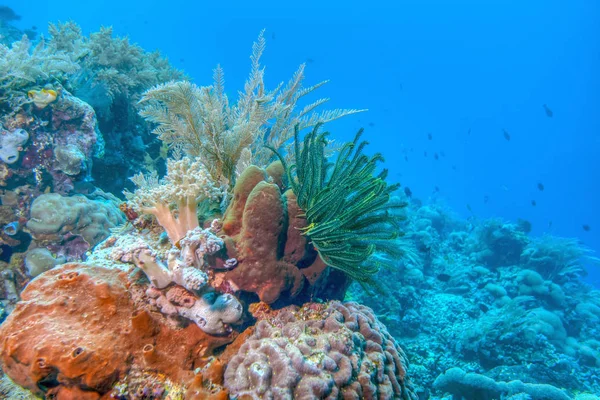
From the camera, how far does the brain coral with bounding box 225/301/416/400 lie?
254 cm

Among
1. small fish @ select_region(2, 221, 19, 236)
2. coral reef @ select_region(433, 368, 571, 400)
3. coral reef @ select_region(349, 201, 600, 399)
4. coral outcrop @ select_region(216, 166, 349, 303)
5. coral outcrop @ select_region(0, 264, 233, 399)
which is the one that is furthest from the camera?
coral reef @ select_region(349, 201, 600, 399)

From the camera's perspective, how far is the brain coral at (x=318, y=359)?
2543 mm

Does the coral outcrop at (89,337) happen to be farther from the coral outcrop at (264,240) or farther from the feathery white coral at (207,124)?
the feathery white coral at (207,124)

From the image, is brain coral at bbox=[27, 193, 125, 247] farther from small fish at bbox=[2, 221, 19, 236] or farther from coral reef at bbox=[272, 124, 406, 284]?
coral reef at bbox=[272, 124, 406, 284]

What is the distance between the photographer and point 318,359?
2771mm

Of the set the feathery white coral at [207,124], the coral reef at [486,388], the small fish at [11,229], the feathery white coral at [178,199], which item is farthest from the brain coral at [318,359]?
the small fish at [11,229]

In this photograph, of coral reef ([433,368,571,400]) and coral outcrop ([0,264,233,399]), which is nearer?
coral outcrop ([0,264,233,399])

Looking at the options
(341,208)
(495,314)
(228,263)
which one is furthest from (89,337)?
(495,314)

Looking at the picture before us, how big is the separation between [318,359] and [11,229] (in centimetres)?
634

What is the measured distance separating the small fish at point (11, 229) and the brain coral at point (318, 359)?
549 cm

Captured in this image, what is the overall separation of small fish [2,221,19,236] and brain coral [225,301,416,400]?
5491 mm

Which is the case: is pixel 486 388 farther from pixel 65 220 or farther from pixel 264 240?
pixel 65 220

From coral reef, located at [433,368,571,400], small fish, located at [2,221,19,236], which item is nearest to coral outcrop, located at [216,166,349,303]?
small fish, located at [2,221,19,236]

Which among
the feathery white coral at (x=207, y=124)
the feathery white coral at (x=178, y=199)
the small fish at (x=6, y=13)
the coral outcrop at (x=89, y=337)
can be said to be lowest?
the coral outcrop at (x=89, y=337)
